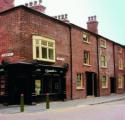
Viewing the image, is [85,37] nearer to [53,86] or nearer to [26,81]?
[53,86]

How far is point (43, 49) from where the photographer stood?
27.4 meters

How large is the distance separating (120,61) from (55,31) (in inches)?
788

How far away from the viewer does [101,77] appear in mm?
39750

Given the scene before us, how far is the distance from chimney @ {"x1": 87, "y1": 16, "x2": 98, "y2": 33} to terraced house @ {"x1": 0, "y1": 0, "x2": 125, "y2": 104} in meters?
3.85

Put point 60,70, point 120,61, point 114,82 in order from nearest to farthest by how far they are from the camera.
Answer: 1. point 60,70
2. point 114,82
3. point 120,61

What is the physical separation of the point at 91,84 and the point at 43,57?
11.3 metres

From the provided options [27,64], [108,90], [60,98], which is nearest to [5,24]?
[27,64]

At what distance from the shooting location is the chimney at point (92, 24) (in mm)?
42531

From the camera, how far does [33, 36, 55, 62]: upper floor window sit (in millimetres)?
26434

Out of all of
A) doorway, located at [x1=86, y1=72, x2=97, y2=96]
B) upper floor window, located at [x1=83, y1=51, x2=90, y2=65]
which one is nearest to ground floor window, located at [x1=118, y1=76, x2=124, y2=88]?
doorway, located at [x1=86, y1=72, x2=97, y2=96]

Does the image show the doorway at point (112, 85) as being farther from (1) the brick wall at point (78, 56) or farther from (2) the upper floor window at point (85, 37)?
(2) the upper floor window at point (85, 37)

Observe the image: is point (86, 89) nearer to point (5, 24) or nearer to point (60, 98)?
point (60, 98)

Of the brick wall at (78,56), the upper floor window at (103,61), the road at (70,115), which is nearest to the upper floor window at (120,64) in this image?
the upper floor window at (103,61)

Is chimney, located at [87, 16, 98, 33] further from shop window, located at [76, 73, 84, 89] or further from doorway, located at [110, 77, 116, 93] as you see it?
shop window, located at [76, 73, 84, 89]
